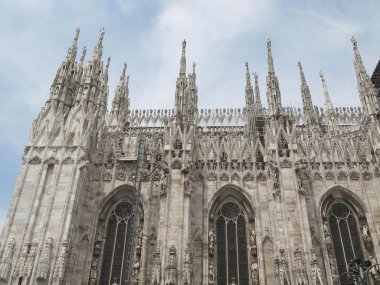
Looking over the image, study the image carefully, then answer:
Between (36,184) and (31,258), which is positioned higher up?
(36,184)

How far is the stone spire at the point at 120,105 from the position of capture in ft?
124

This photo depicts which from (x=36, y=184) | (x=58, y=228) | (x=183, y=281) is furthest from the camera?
(x=36, y=184)

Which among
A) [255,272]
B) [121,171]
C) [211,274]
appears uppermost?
[121,171]

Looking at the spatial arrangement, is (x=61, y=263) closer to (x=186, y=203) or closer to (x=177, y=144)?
(x=186, y=203)

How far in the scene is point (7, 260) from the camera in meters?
19.2

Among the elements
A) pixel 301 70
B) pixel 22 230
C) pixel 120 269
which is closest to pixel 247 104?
pixel 301 70

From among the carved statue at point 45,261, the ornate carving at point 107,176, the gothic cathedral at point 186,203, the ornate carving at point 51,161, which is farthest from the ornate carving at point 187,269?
the ornate carving at point 51,161

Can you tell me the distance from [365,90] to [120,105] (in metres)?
21.9

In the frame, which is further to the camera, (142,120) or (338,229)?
(142,120)

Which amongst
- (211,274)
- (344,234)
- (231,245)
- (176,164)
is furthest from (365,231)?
(176,164)

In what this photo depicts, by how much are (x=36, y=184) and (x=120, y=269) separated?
6239 mm

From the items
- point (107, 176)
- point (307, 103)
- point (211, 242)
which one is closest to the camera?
point (211, 242)

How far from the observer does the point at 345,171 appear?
2392 centimetres

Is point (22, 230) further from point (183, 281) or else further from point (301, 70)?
point (301, 70)
